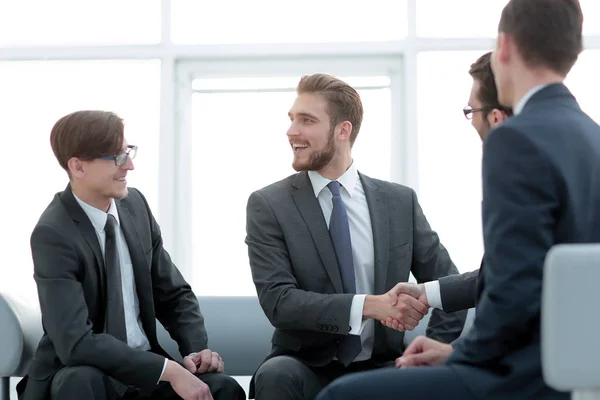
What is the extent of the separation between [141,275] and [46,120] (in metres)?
2.92

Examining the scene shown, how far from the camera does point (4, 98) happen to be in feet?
19.4

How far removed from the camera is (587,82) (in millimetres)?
5668

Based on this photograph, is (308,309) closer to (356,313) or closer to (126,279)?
(356,313)

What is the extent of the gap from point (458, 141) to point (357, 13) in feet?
3.54

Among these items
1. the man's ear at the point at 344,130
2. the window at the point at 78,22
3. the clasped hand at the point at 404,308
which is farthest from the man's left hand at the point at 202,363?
the window at the point at 78,22

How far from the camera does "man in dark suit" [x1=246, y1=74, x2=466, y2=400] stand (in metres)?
3.10

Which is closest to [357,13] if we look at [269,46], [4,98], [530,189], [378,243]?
[269,46]

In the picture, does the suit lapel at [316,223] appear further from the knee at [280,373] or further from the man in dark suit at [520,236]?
the man in dark suit at [520,236]

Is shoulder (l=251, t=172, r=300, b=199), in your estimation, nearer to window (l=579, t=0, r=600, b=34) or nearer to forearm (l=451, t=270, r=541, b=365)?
forearm (l=451, t=270, r=541, b=365)

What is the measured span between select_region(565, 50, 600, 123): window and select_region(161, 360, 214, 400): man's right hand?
3579 mm

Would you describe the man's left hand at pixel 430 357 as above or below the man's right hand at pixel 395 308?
below

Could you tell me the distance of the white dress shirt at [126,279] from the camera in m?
3.24

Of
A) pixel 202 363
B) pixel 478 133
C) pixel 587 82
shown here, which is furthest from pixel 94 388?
pixel 587 82

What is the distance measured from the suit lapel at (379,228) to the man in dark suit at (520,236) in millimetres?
1315
